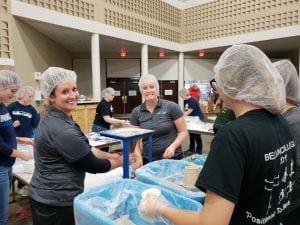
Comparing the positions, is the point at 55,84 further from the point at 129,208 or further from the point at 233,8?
the point at 233,8

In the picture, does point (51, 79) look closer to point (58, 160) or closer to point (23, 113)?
point (58, 160)

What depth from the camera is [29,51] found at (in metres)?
5.34

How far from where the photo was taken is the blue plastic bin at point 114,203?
1.11 m

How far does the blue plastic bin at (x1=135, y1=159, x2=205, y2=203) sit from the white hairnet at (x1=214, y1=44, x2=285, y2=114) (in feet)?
2.28

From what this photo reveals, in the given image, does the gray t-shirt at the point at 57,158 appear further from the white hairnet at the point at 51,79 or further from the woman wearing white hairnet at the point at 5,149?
the woman wearing white hairnet at the point at 5,149

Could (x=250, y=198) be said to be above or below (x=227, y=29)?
below

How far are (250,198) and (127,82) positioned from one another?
961 centimetres

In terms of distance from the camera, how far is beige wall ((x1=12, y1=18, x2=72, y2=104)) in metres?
4.82

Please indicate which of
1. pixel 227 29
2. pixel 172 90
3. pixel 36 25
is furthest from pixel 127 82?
pixel 36 25

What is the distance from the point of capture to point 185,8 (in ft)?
30.7

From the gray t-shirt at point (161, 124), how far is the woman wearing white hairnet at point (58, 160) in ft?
2.73

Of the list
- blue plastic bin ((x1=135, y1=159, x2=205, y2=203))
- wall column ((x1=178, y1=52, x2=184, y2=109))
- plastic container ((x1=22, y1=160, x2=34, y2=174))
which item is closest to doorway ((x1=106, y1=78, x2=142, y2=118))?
wall column ((x1=178, y1=52, x2=184, y2=109))

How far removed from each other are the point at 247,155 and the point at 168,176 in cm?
106

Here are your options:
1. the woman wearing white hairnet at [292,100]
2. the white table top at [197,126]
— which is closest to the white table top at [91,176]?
the woman wearing white hairnet at [292,100]
